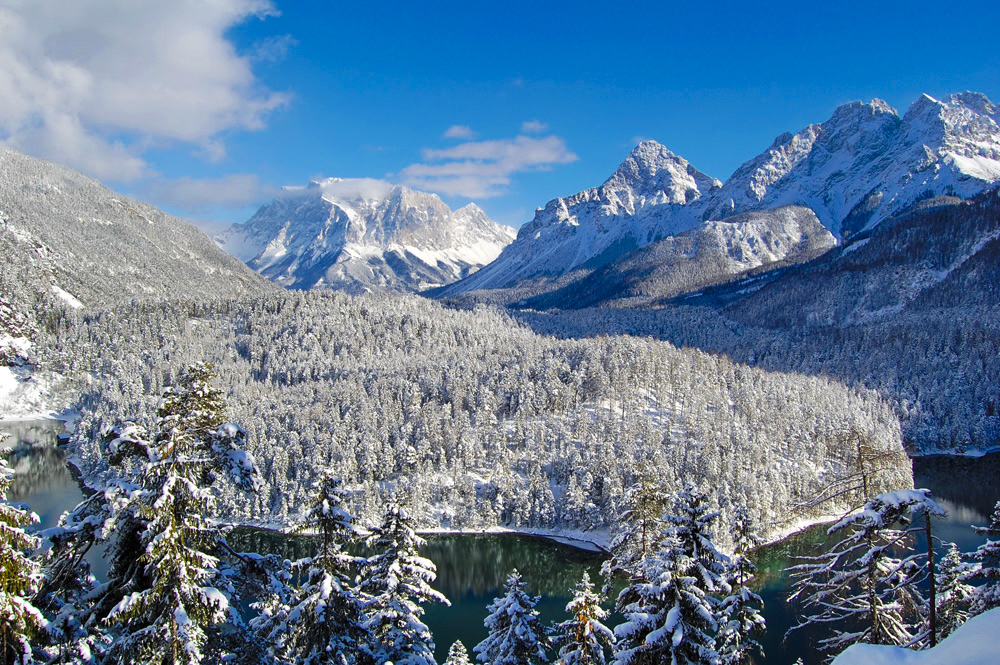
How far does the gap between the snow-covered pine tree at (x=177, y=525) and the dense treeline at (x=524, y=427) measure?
60.4 metres

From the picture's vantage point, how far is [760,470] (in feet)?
328

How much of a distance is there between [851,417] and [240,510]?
4736 inches

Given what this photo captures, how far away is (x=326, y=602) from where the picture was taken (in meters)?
18.5

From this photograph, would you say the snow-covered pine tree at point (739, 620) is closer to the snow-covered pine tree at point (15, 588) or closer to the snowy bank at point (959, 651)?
the snowy bank at point (959, 651)

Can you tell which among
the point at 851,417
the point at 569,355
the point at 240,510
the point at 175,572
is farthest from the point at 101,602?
the point at 569,355

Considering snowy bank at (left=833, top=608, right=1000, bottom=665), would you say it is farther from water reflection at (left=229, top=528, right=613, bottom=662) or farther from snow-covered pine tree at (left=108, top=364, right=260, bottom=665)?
water reflection at (left=229, top=528, right=613, bottom=662)

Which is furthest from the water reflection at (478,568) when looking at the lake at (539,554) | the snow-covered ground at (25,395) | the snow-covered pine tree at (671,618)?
the snow-covered ground at (25,395)

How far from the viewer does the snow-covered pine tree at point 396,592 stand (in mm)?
20938

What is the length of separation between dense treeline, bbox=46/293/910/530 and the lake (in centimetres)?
582

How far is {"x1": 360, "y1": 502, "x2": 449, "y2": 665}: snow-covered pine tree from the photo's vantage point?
2094 cm

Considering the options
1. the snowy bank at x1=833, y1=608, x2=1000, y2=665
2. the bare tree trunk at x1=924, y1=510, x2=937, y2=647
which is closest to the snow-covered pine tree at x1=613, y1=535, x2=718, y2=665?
the bare tree trunk at x1=924, y1=510, x2=937, y2=647

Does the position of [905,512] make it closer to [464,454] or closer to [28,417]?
[464,454]

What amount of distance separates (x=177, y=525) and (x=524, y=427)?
364 feet

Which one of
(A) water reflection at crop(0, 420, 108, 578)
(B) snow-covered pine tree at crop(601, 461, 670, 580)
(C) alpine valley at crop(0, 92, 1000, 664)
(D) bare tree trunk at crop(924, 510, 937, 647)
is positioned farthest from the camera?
(A) water reflection at crop(0, 420, 108, 578)
